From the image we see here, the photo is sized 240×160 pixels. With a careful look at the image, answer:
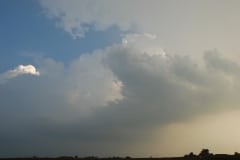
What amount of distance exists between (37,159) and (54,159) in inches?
47.6

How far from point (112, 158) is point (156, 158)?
3.20 m

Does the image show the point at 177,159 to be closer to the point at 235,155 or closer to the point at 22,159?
the point at 235,155

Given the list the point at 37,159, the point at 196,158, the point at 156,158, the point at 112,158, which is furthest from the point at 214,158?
the point at 37,159

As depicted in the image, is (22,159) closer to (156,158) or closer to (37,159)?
(37,159)

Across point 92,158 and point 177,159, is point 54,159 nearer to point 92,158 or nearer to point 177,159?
point 92,158

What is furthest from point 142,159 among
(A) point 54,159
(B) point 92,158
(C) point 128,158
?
(A) point 54,159

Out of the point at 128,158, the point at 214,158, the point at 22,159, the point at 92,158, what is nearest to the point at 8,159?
A: the point at 22,159

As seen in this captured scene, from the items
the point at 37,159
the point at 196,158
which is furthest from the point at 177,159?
the point at 37,159

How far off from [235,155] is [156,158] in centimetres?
581

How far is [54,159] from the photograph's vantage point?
37.5 metres

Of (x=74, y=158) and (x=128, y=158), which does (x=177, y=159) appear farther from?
(x=74, y=158)

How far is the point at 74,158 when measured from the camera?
37.6 metres

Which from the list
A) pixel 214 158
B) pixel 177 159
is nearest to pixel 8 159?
pixel 177 159

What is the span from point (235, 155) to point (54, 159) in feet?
43.1
